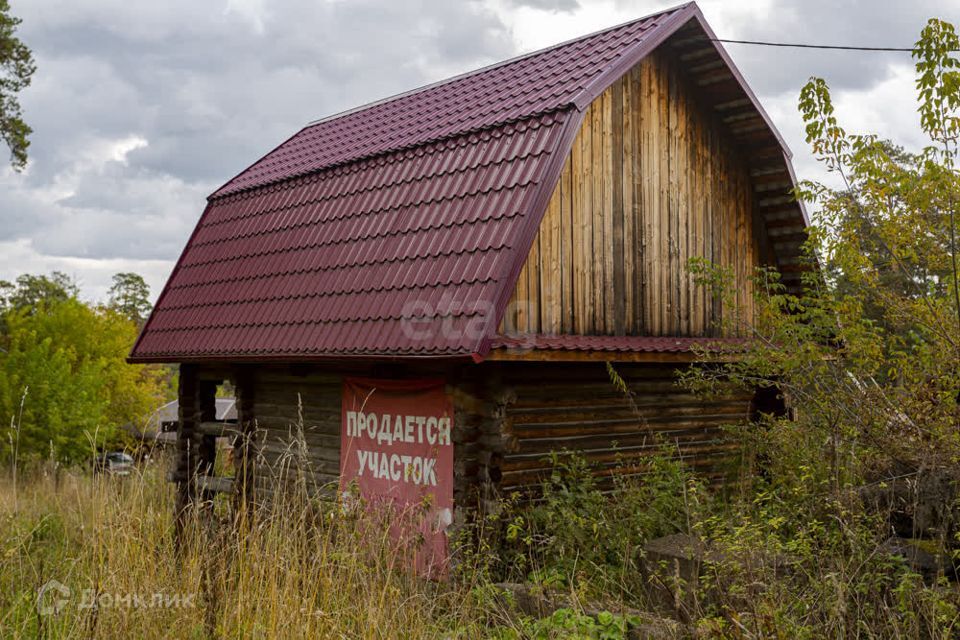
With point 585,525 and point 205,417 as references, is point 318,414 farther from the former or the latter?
point 585,525

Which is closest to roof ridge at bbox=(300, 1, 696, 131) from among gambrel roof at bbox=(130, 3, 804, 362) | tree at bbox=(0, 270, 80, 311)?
gambrel roof at bbox=(130, 3, 804, 362)

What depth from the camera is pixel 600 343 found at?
8.27m

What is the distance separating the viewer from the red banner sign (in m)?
8.18

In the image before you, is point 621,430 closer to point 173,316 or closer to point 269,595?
point 269,595

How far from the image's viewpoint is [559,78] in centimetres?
922

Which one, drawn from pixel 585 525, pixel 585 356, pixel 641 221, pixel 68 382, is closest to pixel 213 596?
pixel 585 525

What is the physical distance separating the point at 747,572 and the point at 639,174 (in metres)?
5.46

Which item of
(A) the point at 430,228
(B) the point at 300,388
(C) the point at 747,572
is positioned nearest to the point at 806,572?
(C) the point at 747,572

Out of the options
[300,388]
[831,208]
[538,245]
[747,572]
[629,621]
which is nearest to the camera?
[747,572]

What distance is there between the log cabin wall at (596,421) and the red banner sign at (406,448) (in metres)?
0.49

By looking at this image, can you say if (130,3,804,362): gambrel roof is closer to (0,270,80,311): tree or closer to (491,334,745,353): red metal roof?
(491,334,745,353): red metal roof

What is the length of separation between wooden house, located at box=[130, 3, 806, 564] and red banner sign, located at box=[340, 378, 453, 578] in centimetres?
3

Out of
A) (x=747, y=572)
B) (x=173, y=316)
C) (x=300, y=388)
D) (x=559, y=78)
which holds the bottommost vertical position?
(x=747, y=572)

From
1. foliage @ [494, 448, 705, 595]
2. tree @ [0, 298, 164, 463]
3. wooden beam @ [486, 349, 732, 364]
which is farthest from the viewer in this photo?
tree @ [0, 298, 164, 463]
